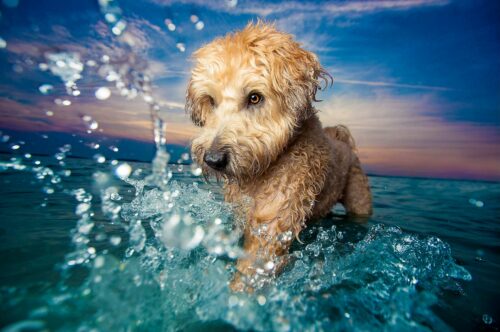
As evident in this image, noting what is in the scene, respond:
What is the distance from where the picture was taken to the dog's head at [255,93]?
288 cm

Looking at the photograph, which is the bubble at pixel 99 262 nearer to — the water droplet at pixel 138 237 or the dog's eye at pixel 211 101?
the water droplet at pixel 138 237

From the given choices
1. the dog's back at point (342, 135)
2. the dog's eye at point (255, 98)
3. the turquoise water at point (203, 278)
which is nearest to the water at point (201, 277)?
the turquoise water at point (203, 278)

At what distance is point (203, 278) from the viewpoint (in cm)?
246

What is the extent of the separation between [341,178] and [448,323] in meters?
2.57

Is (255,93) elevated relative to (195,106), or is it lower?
elevated

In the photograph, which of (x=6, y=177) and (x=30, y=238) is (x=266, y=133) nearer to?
(x=30, y=238)

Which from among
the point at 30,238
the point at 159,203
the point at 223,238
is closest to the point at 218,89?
the point at 223,238

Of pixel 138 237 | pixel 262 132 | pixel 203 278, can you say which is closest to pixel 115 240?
pixel 138 237

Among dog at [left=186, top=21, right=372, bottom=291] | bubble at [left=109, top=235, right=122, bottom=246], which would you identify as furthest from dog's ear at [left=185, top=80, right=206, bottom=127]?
bubble at [left=109, top=235, right=122, bottom=246]

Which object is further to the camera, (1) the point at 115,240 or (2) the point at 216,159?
(1) the point at 115,240

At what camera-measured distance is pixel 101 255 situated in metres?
3.07

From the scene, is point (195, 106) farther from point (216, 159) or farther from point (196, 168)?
point (216, 159)

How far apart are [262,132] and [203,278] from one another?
4.70 ft

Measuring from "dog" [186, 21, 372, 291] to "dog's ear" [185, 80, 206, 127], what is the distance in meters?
0.08
